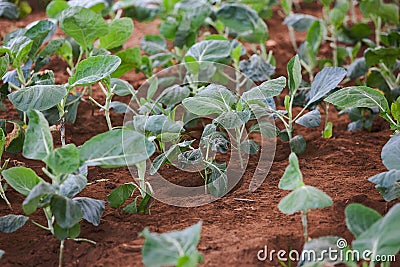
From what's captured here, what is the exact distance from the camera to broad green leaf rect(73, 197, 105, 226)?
1.46 metres

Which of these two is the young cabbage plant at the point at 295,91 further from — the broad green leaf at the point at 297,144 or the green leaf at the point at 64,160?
the green leaf at the point at 64,160

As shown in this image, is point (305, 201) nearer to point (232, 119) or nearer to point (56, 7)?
point (232, 119)

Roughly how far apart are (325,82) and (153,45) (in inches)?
32.0

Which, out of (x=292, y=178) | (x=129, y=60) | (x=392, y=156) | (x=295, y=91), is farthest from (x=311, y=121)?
(x=129, y=60)

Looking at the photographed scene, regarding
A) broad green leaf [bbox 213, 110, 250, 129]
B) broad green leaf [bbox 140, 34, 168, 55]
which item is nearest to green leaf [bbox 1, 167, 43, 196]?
broad green leaf [bbox 213, 110, 250, 129]

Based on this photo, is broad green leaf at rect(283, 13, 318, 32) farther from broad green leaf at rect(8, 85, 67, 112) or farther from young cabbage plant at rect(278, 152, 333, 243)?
young cabbage plant at rect(278, 152, 333, 243)

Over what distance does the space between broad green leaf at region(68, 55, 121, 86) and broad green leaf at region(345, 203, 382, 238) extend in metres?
0.69

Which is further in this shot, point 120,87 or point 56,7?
point 56,7

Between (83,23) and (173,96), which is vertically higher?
(83,23)

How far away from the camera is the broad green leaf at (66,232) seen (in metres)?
1.40

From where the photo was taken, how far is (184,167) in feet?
5.62

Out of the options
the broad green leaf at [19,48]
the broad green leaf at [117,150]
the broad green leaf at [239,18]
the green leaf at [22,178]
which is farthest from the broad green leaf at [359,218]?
the broad green leaf at [239,18]

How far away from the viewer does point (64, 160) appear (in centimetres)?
134

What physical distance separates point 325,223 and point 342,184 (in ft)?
0.71
